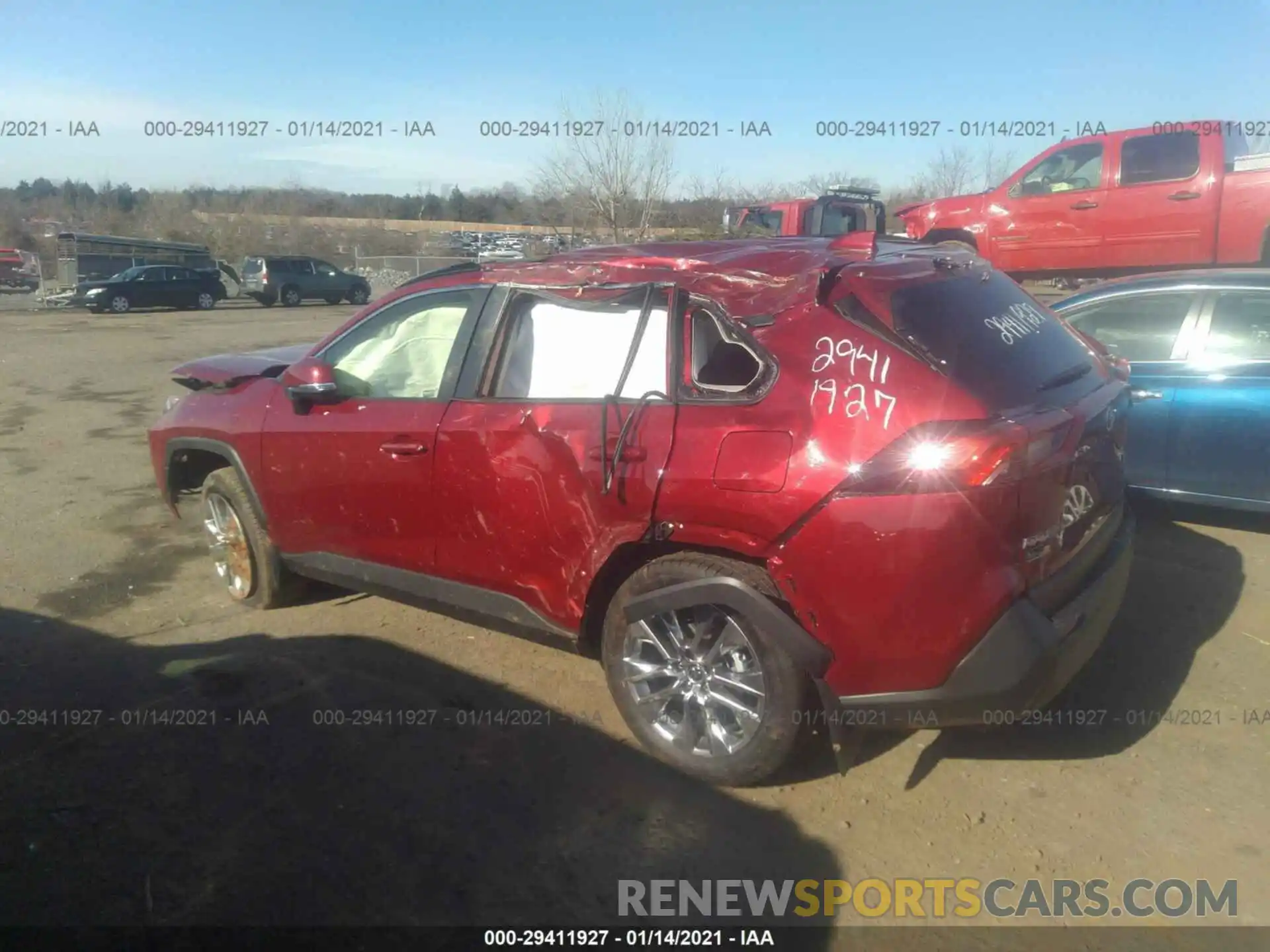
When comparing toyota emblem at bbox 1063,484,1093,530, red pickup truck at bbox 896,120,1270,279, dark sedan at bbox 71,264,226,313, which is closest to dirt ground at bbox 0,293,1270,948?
toyota emblem at bbox 1063,484,1093,530

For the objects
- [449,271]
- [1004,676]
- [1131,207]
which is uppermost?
[1131,207]

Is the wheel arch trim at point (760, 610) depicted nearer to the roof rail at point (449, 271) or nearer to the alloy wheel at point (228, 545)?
the roof rail at point (449, 271)

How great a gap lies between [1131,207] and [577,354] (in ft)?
23.9

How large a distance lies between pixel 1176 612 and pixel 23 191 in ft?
259

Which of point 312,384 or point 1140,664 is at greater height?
point 312,384

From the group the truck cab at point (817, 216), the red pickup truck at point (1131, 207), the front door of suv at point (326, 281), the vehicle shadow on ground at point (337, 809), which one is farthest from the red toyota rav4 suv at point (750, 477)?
the front door of suv at point (326, 281)

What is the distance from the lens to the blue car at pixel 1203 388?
5.16 m

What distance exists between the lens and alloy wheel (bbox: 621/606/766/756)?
10.6ft

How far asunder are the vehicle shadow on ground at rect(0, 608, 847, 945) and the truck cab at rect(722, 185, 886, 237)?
12058 mm

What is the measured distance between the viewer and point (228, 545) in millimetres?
5129

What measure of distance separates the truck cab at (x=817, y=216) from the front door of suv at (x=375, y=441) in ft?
36.7

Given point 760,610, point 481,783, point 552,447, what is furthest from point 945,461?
point 481,783

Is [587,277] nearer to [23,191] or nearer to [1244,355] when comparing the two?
[1244,355]
